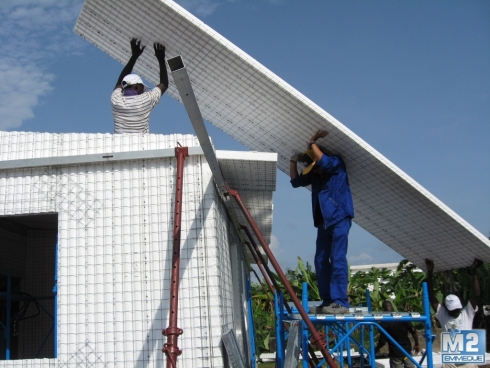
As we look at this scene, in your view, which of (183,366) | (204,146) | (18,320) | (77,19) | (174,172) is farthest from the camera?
(18,320)

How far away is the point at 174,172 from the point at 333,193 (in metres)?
1.70

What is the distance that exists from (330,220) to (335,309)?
0.92 metres

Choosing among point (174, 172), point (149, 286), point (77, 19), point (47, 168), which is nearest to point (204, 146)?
point (174, 172)

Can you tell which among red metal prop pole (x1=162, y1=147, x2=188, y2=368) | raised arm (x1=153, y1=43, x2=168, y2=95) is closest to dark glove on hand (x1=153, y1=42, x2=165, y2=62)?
raised arm (x1=153, y1=43, x2=168, y2=95)

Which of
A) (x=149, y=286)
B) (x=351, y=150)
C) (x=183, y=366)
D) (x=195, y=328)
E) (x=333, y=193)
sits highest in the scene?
(x=351, y=150)

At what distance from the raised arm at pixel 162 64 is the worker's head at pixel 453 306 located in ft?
13.2

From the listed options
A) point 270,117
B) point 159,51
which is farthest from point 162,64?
point 270,117

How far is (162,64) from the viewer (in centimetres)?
663

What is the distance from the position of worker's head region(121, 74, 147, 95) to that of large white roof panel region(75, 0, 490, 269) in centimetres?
47

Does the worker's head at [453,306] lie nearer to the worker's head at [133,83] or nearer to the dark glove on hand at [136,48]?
the worker's head at [133,83]

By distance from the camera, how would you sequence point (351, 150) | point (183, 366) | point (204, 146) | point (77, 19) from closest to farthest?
point (204, 146), point (183, 366), point (351, 150), point (77, 19)

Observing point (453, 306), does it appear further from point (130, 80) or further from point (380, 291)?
point (380, 291)

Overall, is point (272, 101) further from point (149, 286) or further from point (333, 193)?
point (149, 286)

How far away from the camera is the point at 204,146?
15.7ft
